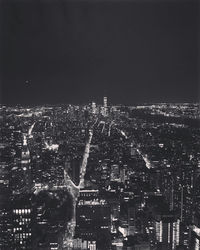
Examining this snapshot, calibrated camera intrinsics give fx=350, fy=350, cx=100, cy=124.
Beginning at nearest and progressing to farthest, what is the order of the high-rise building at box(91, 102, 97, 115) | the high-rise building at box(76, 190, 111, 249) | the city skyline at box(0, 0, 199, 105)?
the city skyline at box(0, 0, 199, 105) → the high-rise building at box(91, 102, 97, 115) → the high-rise building at box(76, 190, 111, 249)

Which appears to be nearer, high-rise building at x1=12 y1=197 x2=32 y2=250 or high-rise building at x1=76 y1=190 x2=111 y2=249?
high-rise building at x1=12 y1=197 x2=32 y2=250

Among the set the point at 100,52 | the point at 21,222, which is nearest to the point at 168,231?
the point at 21,222

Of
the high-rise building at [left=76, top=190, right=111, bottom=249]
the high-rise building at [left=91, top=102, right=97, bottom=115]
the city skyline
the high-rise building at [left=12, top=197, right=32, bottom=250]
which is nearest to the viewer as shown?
the city skyline

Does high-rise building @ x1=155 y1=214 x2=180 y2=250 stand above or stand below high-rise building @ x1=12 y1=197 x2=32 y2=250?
below

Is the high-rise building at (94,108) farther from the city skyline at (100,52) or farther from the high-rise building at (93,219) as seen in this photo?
the high-rise building at (93,219)

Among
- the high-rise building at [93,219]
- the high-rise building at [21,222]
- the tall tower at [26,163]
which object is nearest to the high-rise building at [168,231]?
the high-rise building at [93,219]

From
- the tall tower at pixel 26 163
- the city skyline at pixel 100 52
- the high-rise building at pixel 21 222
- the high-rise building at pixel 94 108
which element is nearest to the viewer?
the city skyline at pixel 100 52

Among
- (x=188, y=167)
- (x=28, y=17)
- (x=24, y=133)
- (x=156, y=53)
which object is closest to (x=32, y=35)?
(x=28, y=17)

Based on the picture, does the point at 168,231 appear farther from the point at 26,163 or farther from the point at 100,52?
the point at 100,52

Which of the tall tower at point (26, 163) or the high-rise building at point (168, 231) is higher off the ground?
the tall tower at point (26, 163)

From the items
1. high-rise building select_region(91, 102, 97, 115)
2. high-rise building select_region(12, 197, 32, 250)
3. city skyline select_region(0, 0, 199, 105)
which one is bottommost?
high-rise building select_region(12, 197, 32, 250)

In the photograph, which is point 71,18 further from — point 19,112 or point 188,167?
point 188,167

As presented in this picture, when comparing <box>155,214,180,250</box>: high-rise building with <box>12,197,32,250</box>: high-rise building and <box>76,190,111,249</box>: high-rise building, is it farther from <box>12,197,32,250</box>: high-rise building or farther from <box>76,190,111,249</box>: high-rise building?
<box>12,197,32,250</box>: high-rise building

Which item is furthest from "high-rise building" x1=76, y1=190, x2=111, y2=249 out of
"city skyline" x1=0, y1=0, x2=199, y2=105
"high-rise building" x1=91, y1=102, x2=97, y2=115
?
"city skyline" x1=0, y1=0, x2=199, y2=105
